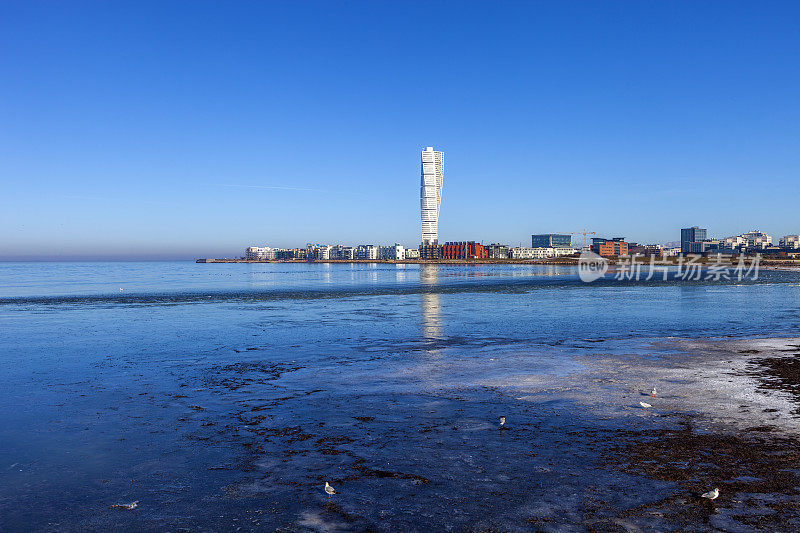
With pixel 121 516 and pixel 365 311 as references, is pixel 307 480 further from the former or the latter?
pixel 365 311

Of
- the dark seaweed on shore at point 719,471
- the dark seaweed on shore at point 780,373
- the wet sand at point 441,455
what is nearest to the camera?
the dark seaweed on shore at point 719,471

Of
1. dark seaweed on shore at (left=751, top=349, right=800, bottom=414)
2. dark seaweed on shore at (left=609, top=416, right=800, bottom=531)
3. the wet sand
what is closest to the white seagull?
the wet sand

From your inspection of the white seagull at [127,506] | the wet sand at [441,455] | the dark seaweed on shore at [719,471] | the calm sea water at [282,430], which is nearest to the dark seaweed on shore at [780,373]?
the wet sand at [441,455]

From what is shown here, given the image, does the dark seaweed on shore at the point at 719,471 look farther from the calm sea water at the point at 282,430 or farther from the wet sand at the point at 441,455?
the calm sea water at the point at 282,430

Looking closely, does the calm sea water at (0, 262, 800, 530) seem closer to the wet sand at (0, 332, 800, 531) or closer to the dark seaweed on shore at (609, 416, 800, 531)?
the wet sand at (0, 332, 800, 531)

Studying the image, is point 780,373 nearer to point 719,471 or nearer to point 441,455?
point 719,471

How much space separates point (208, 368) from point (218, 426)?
6.87m

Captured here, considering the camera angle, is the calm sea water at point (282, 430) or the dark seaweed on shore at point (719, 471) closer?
the dark seaweed on shore at point (719, 471)

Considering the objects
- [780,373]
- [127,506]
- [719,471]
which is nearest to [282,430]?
[127,506]

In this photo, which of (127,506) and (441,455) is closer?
(127,506)

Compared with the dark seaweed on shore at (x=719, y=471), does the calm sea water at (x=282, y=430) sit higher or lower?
lower

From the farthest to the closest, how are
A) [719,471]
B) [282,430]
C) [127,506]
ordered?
[282,430] → [719,471] → [127,506]

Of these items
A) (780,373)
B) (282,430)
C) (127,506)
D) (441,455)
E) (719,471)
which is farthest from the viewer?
(780,373)

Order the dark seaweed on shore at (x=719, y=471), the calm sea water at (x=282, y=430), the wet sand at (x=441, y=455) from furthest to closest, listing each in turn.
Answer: the calm sea water at (x=282, y=430) → the wet sand at (x=441, y=455) → the dark seaweed on shore at (x=719, y=471)
